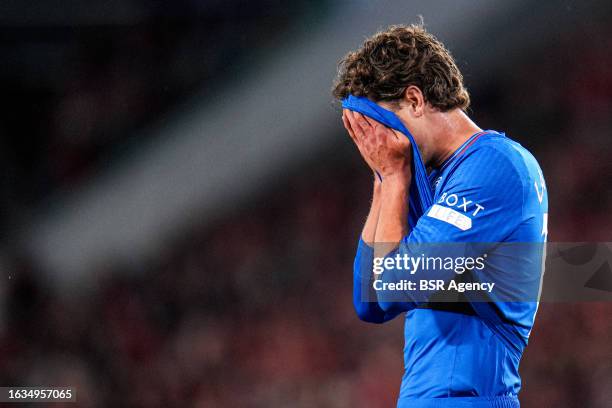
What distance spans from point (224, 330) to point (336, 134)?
152cm

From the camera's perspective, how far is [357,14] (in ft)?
17.1

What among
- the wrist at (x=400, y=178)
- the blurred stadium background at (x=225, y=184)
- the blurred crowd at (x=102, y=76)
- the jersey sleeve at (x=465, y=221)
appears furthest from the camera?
the blurred crowd at (x=102, y=76)

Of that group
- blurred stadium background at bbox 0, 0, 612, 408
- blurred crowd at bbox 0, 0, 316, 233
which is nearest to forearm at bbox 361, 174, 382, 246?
blurred stadium background at bbox 0, 0, 612, 408

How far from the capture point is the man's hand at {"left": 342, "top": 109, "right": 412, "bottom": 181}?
5.70 feet

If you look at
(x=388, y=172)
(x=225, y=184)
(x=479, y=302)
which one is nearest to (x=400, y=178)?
(x=388, y=172)

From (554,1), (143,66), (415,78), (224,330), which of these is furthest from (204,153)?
(415,78)

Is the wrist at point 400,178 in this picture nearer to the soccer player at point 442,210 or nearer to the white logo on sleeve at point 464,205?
the soccer player at point 442,210

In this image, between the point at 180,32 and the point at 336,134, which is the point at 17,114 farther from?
the point at 336,134

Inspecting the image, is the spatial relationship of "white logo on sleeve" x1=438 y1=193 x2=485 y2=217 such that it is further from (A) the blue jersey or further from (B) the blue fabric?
(B) the blue fabric

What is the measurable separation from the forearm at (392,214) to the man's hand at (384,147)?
2cm

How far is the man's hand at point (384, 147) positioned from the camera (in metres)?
1.74

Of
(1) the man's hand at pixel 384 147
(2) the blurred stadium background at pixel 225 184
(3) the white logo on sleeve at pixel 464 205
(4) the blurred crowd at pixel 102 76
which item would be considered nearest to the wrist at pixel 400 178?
(1) the man's hand at pixel 384 147

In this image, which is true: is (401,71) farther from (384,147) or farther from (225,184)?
(225,184)

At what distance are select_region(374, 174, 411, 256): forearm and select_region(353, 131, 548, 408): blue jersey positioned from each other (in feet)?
0.09
